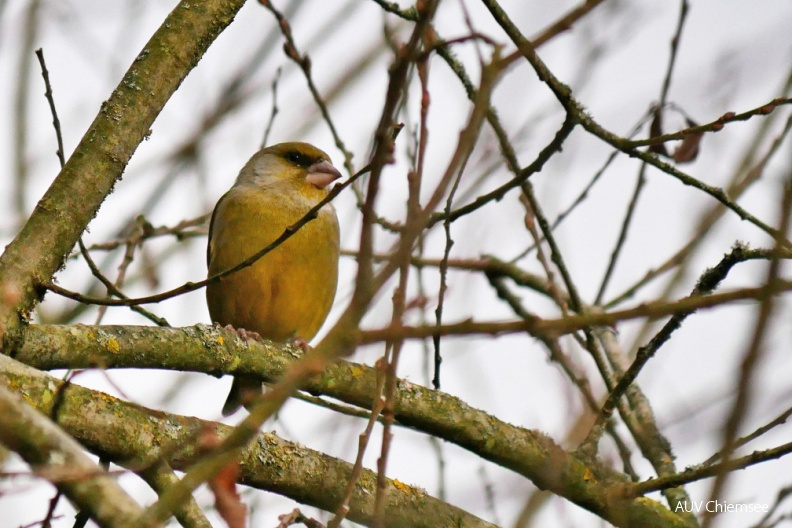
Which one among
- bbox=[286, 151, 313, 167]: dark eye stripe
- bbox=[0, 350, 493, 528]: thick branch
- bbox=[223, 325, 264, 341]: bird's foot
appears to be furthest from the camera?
bbox=[286, 151, 313, 167]: dark eye stripe

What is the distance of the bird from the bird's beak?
0.16 metres

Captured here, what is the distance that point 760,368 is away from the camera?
1422 mm

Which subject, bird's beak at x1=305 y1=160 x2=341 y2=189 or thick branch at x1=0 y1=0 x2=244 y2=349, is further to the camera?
bird's beak at x1=305 y1=160 x2=341 y2=189

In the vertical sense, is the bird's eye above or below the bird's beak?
above

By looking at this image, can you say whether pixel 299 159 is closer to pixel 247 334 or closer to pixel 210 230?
pixel 210 230

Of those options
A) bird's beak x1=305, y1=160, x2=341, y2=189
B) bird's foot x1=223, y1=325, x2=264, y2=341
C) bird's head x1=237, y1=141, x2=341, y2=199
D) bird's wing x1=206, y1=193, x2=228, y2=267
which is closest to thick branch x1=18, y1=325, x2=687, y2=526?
bird's foot x1=223, y1=325, x2=264, y2=341

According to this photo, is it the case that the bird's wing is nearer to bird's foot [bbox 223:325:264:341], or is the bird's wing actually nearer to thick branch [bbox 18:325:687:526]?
→ bird's foot [bbox 223:325:264:341]

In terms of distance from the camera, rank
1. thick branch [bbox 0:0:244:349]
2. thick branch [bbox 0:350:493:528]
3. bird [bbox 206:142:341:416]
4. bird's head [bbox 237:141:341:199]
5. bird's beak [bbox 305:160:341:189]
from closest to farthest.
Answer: thick branch [bbox 0:350:493:528], thick branch [bbox 0:0:244:349], bird [bbox 206:142:341:416], bird's head [bbox 237:141:341:199], bird's beak [bbox 305:160:341:189]

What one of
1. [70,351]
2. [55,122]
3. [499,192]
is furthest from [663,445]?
[55,122]

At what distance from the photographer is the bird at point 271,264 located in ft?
17.7

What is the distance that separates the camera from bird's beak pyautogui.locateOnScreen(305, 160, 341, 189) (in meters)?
6.10

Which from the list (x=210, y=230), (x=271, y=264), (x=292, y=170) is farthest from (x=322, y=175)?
(x=271, y=264)

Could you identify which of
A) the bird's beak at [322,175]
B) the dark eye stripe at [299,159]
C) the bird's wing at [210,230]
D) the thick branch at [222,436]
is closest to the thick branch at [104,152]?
the thick branch at [222,436]

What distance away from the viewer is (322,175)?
613 centimetres
